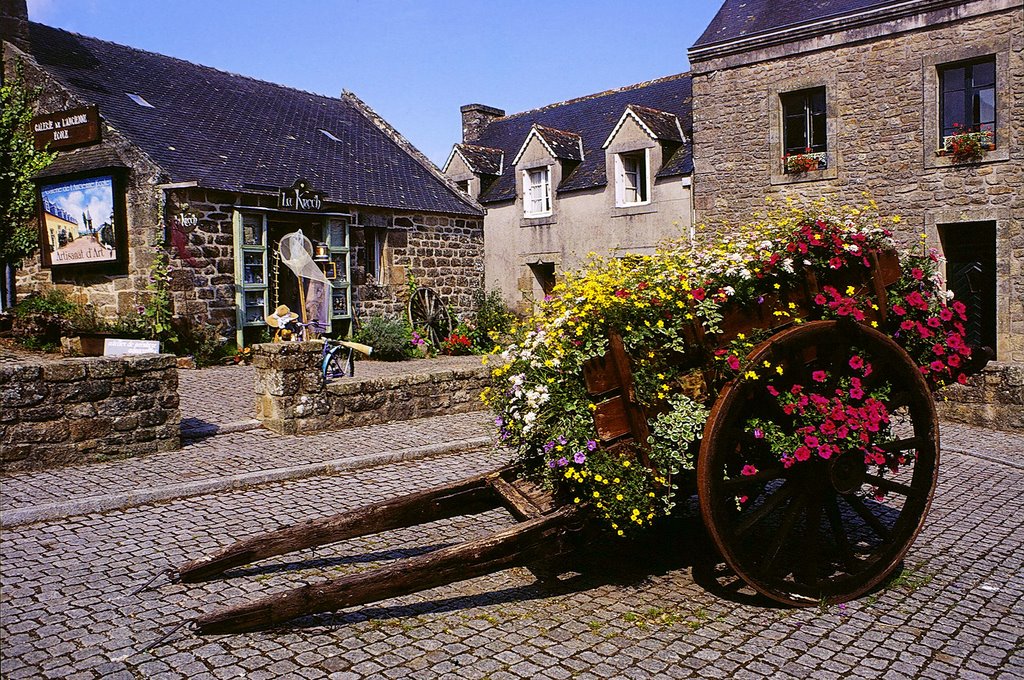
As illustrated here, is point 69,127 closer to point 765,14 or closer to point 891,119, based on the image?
point 765,14

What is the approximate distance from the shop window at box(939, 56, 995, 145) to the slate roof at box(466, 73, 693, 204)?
5387mm

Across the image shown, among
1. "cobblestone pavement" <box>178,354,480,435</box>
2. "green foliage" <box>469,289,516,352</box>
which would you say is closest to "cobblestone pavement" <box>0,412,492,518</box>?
"cobblestone pavement" <box>178,354,480,435</box>

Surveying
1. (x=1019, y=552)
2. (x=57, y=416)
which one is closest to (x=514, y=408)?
(x=1019, y=552)

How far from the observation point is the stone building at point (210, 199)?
45.7 ft

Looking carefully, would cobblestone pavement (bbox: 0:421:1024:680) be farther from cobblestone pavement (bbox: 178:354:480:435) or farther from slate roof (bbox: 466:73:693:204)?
slate roof (bbox: 466:73:693:204)

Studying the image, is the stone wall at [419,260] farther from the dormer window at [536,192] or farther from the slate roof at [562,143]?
the slate roof at [562,143]

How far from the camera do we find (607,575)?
4.46 m

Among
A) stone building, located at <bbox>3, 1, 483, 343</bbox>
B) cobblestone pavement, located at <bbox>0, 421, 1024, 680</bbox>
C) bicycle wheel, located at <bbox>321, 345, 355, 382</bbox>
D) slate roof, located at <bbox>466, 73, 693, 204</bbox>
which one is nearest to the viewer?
cobblestone pavement, located at <bbox>0, 421, 1024, 680</bbox>

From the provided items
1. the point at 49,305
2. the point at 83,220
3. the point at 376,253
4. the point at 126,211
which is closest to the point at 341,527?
the point at 126,211

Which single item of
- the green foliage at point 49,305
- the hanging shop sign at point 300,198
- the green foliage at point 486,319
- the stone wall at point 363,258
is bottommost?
the green foliage at point 486,319

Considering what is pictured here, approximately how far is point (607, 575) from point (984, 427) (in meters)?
6.22

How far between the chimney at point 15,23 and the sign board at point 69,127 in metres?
2.17

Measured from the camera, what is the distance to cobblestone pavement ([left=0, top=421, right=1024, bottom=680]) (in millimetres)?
3391

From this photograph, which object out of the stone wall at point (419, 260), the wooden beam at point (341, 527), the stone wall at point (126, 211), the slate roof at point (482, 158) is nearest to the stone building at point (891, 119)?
the stone wall at point (419, 260)
